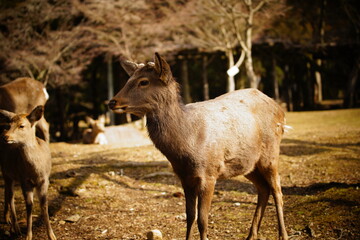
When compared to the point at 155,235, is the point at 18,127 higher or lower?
higher

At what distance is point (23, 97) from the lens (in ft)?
25.5

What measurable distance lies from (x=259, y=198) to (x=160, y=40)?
1394 centimetres

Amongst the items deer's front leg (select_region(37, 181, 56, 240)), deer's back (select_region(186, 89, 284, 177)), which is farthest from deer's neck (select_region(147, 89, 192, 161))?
deer's front leg (select_region(37, 181, 56, 240))

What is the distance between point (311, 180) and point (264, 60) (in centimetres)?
2003

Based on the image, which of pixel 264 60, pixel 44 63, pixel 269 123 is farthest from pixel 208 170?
pixel 264 60

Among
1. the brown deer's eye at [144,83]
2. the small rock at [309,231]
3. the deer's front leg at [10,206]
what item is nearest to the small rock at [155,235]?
the small rock at [309,231]

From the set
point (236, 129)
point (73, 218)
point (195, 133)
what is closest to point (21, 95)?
point (73, 218)

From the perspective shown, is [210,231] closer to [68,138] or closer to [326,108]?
[68,138]

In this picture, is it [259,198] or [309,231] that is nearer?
[309,231]

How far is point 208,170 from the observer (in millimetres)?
3674

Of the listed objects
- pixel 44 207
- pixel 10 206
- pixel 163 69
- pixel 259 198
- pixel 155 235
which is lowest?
pixel 155 235

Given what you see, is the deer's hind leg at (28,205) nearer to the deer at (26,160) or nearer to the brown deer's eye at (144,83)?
the deer at (26,160)

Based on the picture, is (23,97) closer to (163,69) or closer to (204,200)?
(163,69)

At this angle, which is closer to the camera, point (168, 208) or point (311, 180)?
point (168, 208)
